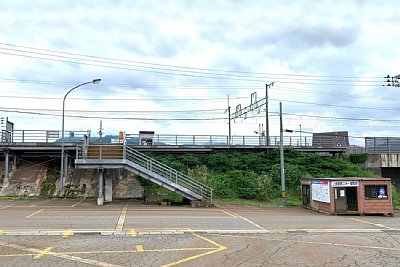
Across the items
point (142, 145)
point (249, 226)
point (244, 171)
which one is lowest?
point (249, 226)

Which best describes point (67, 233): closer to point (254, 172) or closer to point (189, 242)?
point (189, 242)

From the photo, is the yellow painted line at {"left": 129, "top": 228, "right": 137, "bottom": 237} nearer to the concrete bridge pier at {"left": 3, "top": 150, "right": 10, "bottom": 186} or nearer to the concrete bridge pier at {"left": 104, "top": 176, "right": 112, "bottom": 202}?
the concrete bridge pier at {"left": 104, "top": 176, "right": 112, "bottom": 202}

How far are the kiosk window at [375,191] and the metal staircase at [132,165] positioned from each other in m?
9.53

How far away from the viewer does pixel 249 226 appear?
15672 millimetres

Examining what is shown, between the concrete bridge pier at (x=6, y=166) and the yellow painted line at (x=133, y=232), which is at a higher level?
the concrete bridge pier at (x=6, y=166)

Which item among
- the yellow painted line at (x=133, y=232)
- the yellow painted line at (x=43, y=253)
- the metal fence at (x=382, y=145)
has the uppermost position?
the metal fence at (x=382, y=145)

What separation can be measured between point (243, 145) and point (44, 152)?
17482 mm

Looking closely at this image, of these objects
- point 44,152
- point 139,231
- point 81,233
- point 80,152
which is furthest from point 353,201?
point 44,152

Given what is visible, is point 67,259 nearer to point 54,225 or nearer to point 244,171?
point 54,225

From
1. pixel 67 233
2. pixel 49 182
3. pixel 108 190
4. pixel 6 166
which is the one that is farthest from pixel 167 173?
pixel 67 233

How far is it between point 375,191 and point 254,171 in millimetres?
11596

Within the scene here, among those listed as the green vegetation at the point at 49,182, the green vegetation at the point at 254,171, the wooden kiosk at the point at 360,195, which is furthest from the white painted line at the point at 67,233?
the green vegetation at the point at 49,182

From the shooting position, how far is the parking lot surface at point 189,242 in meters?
9.03

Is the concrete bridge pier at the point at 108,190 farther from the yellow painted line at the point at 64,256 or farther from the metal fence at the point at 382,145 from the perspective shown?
the metal fence at the point at 382,145
